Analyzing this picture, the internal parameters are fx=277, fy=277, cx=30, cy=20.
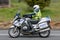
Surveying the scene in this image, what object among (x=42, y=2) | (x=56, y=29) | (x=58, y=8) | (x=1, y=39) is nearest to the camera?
(x=1, y=39)

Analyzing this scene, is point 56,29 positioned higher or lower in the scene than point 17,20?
lower

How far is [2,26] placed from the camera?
17250 millimetres

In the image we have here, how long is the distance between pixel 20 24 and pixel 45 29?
3.95 ft

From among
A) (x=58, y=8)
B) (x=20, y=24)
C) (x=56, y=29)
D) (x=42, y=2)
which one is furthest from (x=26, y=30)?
(x=58, y=8)

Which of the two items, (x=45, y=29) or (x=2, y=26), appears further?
(x=2, y=26)

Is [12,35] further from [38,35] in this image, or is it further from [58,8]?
[58,8]

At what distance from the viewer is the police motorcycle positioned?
13039 millimetres

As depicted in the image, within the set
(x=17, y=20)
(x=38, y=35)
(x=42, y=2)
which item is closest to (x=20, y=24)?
(x=17, y=20)

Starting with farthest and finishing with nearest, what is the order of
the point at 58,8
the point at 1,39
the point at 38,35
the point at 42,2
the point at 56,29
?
1. the point at 58,8
2. the point at 42,2
3. the point at 56,29
4. the point at 38,35
5. the point at 1,39

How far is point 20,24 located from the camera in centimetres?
1311

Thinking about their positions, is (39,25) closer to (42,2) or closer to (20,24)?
(20,24)

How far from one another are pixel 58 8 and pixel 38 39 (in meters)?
12.1

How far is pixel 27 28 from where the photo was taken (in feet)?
43.0

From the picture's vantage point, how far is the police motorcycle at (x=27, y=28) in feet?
42.8
